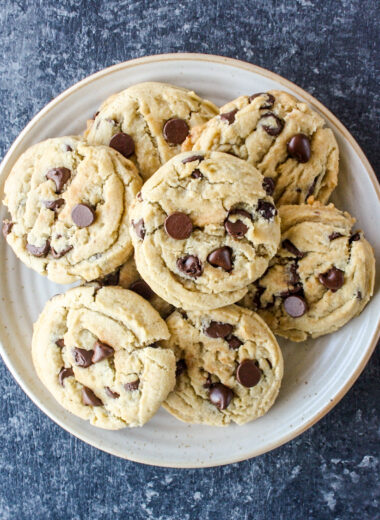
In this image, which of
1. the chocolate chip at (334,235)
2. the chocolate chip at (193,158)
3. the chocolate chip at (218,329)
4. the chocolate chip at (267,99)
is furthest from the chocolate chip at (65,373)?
the chocolate chip at (267,99)

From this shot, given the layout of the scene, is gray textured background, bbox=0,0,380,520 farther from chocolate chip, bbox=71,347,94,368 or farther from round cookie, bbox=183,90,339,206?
chocolate chip, bbox=71,347,94,368

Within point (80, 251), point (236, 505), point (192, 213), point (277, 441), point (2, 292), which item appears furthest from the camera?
point (236, 505)

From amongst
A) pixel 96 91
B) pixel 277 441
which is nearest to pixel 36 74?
pixel 96 91

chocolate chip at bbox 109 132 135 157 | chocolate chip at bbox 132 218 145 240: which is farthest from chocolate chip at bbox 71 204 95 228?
chocolate chip at bbox 109 132 135 157

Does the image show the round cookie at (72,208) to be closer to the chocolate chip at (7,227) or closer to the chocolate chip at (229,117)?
the chocolate chip at (7,227)

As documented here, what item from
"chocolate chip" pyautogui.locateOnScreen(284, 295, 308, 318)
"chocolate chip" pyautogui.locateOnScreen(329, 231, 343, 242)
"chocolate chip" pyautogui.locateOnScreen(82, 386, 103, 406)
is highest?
"chocolate chip" pyautogui.locateOnScreen(329, 231, 343, 242)

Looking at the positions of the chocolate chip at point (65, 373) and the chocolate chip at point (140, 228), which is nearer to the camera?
the chocolate chip at point (140, 228)

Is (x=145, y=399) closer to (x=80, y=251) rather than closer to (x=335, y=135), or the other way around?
(x=80, y=251)
